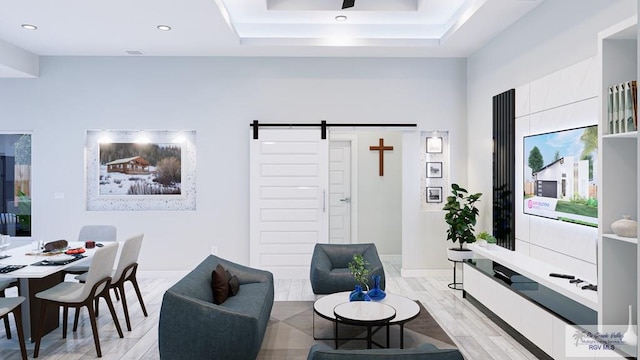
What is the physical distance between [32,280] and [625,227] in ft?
14.6

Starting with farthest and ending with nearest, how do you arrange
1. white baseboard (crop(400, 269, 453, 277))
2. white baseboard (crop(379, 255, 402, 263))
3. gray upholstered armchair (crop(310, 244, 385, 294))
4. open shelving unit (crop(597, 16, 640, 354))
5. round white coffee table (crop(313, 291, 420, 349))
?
white baseboard (crop(379, 255, 402, 263)), white baseboard (crop(400, 269, 453, 277)), gray upholstered armchair (crop(310, 244, 385, 294)), round white coffee table (crop(313, 291, 420, 349)), open shelving unit (crop(597, 16, 640, 354))

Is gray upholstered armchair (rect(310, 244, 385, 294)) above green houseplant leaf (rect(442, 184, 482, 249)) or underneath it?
underneath

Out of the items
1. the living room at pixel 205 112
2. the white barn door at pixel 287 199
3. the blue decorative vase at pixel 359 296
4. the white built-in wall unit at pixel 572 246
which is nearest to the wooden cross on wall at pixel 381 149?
the living room at pixel 205 112

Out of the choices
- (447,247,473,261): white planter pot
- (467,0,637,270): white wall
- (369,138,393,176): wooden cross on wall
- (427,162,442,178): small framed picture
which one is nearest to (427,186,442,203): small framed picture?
(427,162,442,178): small framed picture

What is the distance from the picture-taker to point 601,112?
2.65 metres

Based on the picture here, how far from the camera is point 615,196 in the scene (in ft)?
8.66

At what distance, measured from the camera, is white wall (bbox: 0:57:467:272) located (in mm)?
5812

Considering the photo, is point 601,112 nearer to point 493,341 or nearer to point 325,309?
point 493,341

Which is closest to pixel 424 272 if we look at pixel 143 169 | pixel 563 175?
pixel 563 175

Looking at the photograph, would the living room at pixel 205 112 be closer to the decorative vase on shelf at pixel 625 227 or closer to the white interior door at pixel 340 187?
the white interior door at pixel 340 187

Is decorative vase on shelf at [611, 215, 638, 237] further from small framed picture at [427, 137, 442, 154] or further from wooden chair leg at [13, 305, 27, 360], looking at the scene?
wooden chair leg at [13, 305, 27, 360]

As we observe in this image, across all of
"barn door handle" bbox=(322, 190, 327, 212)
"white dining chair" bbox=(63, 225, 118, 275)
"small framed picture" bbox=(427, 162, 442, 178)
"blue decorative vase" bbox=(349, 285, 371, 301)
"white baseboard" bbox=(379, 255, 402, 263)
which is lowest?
"white baseboard" bbox=(379, 255, 402, 263)

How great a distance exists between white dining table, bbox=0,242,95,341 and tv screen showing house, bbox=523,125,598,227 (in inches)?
163

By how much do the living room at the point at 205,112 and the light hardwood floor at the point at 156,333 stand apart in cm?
75
